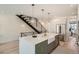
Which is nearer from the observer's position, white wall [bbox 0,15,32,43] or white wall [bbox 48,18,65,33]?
white wall [bbox 0,15,32,43]

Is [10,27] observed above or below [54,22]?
below

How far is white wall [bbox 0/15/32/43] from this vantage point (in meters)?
7.63

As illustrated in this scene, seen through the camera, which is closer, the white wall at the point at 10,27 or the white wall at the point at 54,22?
the white wall at the point at 10,27

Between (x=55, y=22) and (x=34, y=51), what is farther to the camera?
(x=55, y=22)

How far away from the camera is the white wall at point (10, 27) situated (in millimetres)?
7629

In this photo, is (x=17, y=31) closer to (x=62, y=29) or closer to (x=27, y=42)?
(x=62, y=29)

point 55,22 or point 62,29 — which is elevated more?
point 55,22

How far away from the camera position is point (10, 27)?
8.30 metres

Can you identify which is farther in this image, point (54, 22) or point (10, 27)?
point (54, 22)

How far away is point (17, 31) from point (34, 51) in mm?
6091
